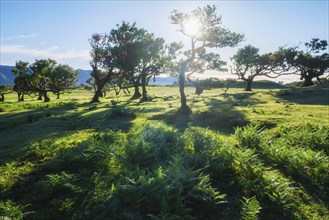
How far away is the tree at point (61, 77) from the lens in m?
71.4

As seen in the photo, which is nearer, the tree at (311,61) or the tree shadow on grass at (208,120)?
the tree shadow on grass at (208,120)

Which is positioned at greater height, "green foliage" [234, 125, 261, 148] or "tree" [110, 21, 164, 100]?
"tree" [110, 21, 164, 100]

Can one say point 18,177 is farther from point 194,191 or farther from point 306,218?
point 306,218

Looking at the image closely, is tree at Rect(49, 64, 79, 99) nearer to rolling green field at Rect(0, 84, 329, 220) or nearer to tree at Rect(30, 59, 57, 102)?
tree at Rect(30, 59, 57, 102)

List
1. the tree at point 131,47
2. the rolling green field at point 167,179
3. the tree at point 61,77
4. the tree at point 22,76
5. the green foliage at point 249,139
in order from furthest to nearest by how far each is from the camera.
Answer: the tree at point 61,77
the tree at point 22,76
the tree at point 131,47
the green foliage at point 249,139
the rolling green field at point 167,179

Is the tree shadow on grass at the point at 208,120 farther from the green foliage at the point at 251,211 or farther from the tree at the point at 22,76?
the tree at the point at 22,76

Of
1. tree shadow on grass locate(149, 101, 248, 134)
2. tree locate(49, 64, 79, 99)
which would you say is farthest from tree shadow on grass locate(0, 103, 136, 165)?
tree locate(49, 64, 79, 99)

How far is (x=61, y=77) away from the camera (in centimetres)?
7619

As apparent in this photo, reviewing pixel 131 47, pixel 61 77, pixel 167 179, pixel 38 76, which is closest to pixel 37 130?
pixel 167 179

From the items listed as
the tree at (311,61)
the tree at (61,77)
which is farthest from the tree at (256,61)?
the tree at (61,77)

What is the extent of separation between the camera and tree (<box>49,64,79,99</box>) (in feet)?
234

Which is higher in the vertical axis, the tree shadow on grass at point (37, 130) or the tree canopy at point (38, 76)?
the tree canopy at point (38, 76)

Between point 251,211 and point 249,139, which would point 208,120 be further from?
point 251,211

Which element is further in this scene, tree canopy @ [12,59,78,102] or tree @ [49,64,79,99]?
tree @ [49,64,79,99]
